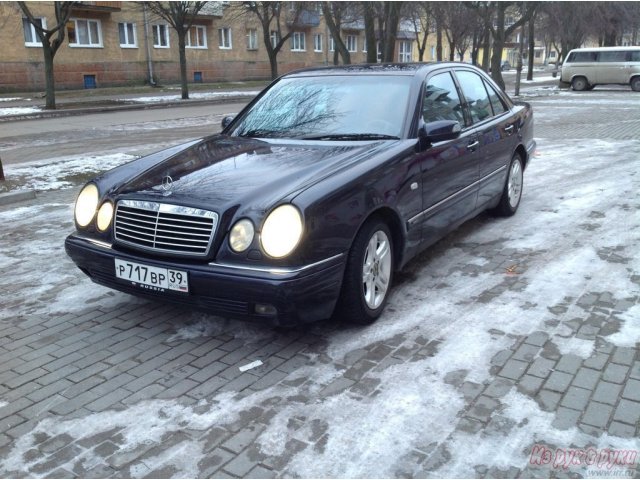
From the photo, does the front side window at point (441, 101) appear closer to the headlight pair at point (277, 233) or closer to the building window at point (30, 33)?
the headlight pair at point (277, 233)

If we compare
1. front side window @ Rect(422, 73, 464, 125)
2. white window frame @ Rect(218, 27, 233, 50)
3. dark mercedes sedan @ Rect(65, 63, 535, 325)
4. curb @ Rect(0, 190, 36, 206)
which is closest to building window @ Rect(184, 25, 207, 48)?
white window frame @ Rect(218, 27, 233, 50)

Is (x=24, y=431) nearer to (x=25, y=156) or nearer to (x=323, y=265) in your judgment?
(x=323, y=265)

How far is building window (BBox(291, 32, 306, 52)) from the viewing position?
48.7 metres

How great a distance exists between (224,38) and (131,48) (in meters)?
8.37

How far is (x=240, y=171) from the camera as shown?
3.82 meters

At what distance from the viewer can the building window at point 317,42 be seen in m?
50.5

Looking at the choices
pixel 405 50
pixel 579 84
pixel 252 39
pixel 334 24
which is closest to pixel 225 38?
pixel 252 39

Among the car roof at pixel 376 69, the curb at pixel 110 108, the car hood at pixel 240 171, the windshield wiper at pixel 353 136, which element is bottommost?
the car hood at pixel 240 171

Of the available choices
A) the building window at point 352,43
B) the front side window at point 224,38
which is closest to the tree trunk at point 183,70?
the front side window at point 224,38

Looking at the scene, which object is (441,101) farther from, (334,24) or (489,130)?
(334,24)

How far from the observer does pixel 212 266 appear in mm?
3314

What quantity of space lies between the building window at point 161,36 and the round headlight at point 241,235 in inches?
1483

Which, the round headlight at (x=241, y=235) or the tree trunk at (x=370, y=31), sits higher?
the tree trunk at (x=370, y=31)

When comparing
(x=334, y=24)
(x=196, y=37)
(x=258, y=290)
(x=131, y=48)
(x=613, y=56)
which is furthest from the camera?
(x=196, y=37)
